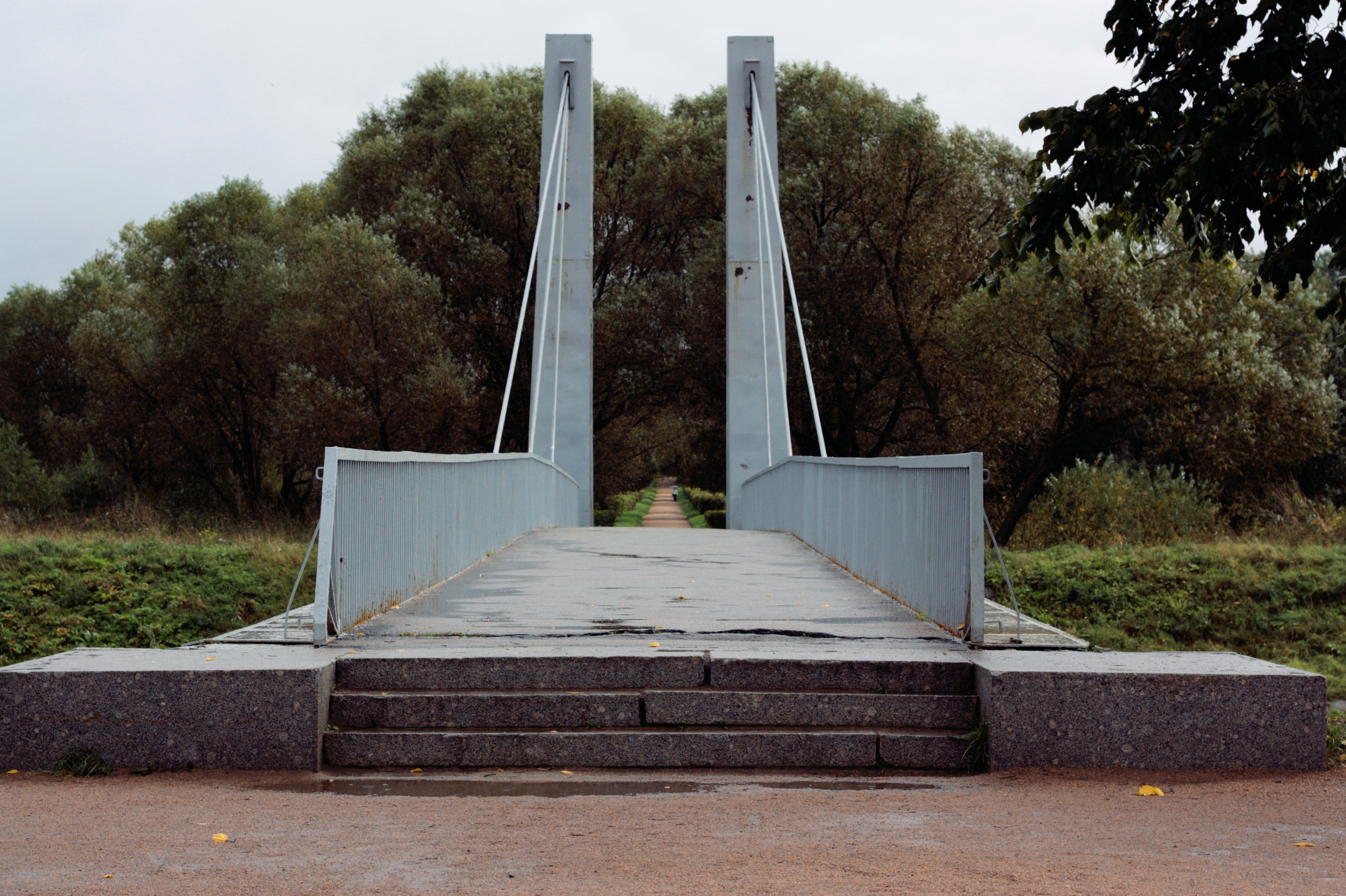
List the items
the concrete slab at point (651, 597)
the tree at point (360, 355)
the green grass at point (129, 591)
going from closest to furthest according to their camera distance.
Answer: the concrete slab at point (651, 597) → the green grass at point (129, 591) → the tree at point (360, 355)

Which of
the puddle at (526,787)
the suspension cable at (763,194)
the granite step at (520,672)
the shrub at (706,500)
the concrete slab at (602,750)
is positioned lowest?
the shrub at (706,500)

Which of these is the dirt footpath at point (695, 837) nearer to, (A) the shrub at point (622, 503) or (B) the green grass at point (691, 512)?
(B) the green grass at point (691, 512)

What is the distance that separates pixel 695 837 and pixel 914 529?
3.30 m

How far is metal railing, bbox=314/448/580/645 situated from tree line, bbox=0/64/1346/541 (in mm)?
13215

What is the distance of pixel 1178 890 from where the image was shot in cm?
302

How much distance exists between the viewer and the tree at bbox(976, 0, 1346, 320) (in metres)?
7.48

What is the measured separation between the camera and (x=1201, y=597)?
11.6 meters

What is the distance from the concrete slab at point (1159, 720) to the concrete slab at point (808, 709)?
0.97ft

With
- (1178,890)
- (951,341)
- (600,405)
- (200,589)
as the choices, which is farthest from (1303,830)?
(600,405)

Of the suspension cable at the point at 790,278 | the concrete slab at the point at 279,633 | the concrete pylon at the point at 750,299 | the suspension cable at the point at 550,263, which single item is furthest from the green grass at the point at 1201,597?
the suspension cable at the point at 550,263

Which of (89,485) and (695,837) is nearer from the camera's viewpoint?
(695,837)

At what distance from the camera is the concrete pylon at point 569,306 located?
74.5 feet

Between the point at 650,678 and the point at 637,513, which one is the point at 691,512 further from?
the point at 650,678

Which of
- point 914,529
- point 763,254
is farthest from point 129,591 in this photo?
point 763,254
